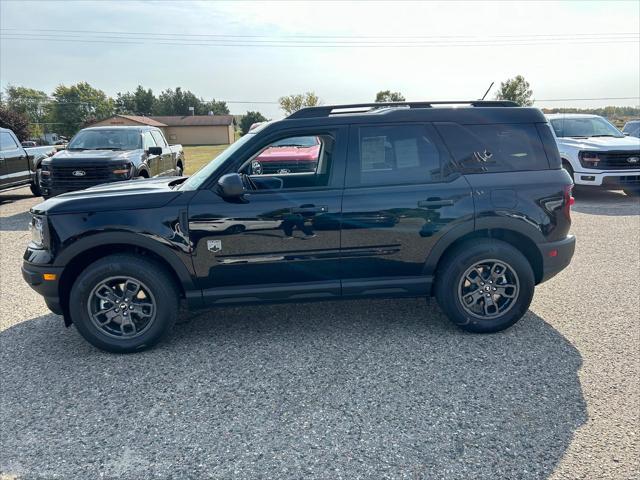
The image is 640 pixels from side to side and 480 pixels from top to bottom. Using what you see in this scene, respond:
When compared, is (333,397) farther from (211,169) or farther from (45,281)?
(45,281)

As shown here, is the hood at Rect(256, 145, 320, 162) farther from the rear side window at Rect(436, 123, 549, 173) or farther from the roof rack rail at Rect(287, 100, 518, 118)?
the rear side window at Rect(436, 123, 549, 173)

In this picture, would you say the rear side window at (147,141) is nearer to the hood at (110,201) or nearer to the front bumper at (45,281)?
the hood at (110,201)

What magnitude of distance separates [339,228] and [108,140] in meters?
8.26

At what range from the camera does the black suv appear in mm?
3514

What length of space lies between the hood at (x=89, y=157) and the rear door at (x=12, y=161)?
2.62 m

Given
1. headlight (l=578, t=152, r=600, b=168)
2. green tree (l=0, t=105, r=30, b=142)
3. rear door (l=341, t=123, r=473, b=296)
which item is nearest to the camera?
rear door (l=341, t=123, r=473, b=296)

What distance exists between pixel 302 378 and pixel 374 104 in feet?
8.04

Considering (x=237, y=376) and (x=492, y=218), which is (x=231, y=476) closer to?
(x=237, y=376)

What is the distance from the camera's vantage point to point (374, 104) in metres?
3.96

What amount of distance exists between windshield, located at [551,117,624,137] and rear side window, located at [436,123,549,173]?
28.0 ft

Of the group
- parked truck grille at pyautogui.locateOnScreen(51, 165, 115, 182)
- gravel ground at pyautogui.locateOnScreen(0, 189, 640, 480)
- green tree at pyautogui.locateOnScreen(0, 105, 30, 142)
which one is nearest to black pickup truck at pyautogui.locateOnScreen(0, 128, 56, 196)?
parked truck grille at pyautogui.locateOnScreen(51, 165, 115, 182)

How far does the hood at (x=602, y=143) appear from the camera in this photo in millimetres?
9750

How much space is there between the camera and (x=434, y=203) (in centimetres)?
366

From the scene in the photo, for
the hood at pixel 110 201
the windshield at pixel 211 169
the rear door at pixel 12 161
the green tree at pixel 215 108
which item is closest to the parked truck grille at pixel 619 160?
the windshield at pixel 211 169
